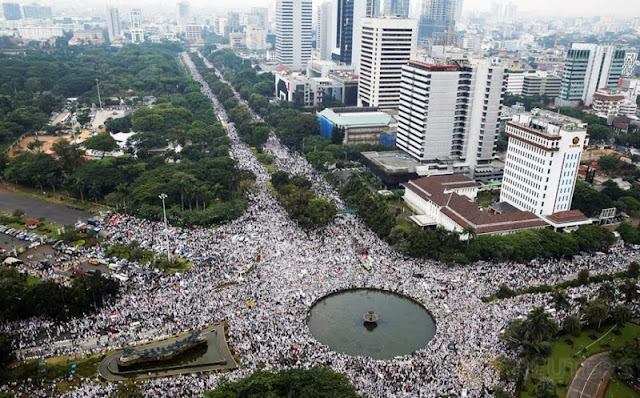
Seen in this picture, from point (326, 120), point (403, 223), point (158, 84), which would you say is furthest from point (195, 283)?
point (158, 84)

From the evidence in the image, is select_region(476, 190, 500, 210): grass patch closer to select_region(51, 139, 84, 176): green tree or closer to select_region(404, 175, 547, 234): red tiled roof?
select_region(404, 175, 547, 234): red tiled roof

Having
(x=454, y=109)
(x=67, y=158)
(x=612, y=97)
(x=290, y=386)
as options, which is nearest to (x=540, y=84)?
(x=612, y=97)

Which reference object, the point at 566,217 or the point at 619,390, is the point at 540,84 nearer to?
the point at 566,217

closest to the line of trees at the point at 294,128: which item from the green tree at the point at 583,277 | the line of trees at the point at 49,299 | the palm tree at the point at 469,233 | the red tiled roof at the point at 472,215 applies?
the red tiled roof at the point at 472,215

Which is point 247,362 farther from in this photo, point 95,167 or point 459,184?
point 95,167

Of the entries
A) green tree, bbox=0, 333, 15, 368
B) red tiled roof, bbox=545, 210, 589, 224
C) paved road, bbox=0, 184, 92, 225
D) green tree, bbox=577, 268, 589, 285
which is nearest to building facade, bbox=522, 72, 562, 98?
red tiled roof, bbox=545, 210, 589, 224
